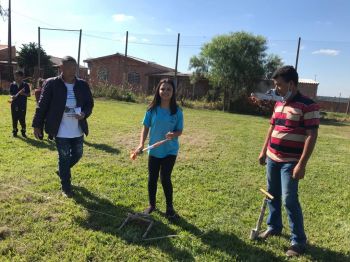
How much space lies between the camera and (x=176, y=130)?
15.0 ft

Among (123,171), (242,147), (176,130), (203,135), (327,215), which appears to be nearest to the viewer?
(176,130)

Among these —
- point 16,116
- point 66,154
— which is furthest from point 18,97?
point 66,154

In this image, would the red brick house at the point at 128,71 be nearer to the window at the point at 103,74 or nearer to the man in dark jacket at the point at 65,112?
the window at the point at 103,74

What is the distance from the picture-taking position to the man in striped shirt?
3.70 meters

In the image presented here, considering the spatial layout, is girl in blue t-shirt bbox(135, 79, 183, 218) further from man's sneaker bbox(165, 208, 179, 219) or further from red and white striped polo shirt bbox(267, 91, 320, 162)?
red and white striped polo shirt bbox(267, 91, 320, 162)

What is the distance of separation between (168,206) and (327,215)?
2.38m

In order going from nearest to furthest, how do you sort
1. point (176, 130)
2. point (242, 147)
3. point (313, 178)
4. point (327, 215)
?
point (176, 130) < point (327, 215) < point (313, 178) < point (242, 147)

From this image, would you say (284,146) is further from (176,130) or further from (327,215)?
(327,215)

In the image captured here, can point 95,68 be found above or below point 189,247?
above

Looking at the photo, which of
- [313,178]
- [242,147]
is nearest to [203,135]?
[242,147]

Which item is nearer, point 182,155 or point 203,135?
point 182,155

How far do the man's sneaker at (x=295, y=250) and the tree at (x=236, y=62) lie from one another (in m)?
25.0

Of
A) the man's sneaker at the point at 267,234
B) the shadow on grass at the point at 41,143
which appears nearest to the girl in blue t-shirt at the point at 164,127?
the man's sneaker at the point at 267,234

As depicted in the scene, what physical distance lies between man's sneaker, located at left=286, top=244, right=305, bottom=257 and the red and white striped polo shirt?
37.1 inches
